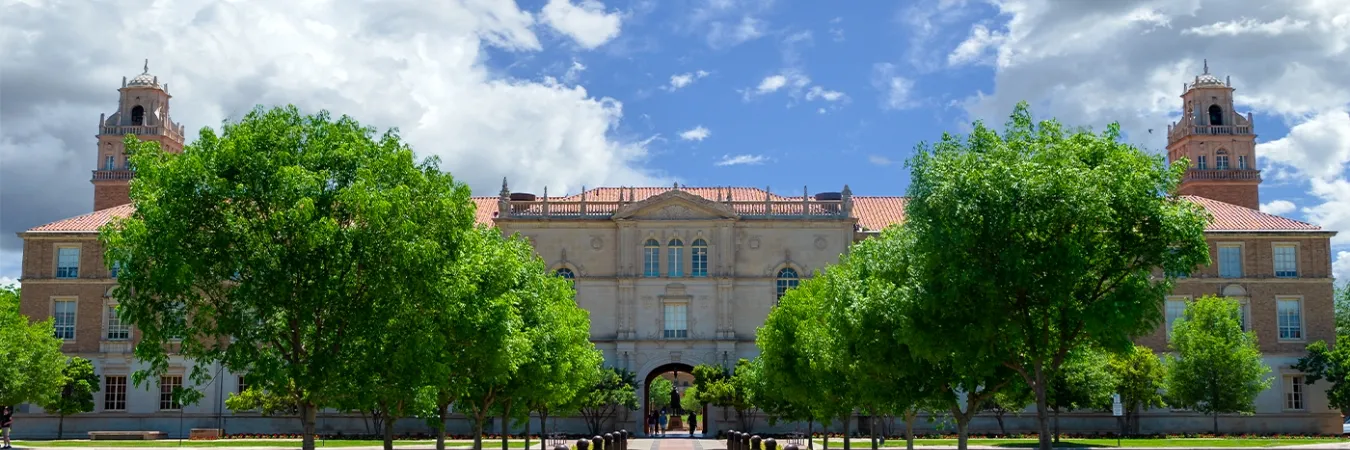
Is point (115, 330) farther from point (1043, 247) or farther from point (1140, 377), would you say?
point (1043, 247)

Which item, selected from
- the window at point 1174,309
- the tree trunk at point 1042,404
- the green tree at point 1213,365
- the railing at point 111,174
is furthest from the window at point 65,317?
the window at point 1174,309

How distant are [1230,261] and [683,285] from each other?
30552mm

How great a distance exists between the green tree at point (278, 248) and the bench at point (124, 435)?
4160 cm

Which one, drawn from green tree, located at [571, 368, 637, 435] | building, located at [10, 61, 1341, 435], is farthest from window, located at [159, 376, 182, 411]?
green tree, located at [571, 368, 637, 435]

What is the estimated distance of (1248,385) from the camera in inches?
2416

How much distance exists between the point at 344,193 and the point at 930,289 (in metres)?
12.2

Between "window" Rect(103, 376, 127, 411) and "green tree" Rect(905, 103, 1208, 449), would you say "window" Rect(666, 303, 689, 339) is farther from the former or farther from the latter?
"green tree" Rect(905, 103, 1208, 449)

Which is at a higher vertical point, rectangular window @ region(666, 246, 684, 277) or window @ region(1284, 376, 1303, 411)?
rectangular window @ region(666, 246, 684, 277)

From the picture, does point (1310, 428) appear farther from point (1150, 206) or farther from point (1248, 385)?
point (1150, 206)

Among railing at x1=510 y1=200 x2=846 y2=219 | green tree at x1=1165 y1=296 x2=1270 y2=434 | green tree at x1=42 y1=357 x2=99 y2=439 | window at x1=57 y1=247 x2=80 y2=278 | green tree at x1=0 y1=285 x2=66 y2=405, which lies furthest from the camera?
railing at x1=510 y1=200 x2=846 y2=219

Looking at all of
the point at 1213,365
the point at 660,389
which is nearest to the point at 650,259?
the point at 1213,365

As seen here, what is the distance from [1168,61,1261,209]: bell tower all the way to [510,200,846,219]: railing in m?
25.1

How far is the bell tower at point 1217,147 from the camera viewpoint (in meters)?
80.9

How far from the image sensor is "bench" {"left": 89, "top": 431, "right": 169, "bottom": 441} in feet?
206
